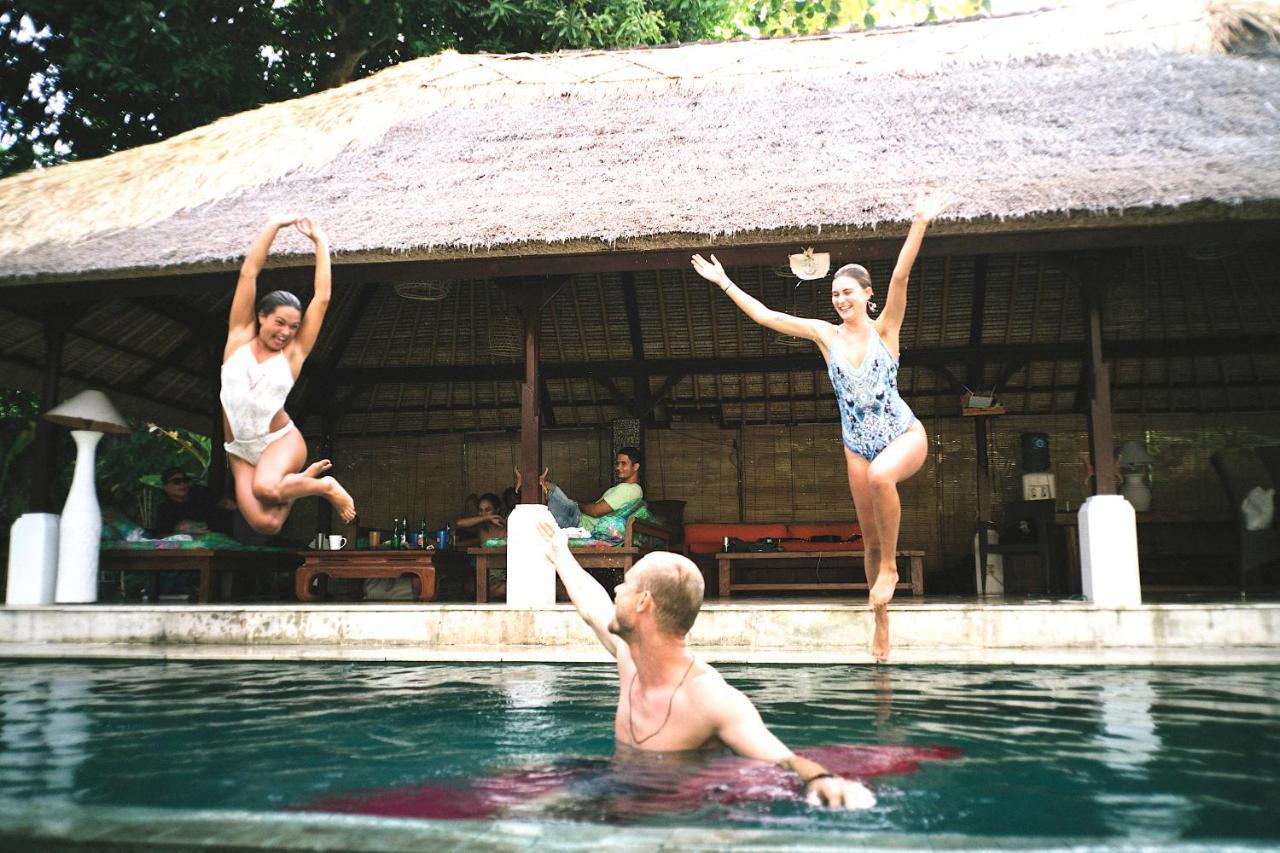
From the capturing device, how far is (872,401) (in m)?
4.93

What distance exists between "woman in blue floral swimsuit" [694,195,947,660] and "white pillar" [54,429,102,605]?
5442 mm

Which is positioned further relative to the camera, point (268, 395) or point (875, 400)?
point (875, 400)

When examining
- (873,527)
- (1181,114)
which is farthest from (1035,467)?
(873,527)

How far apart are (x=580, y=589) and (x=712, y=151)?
596 centimetres

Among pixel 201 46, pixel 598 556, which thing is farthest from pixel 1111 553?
pixel 201 46

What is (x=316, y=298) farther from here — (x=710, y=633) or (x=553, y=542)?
(x=710, y=633)

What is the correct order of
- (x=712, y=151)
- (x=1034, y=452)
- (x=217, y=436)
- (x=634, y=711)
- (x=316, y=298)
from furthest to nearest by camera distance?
(x=217, y=436) < (x=1034, y=452) < (x=712, y=151) < (x=316, y=298) < (x=634, y=711)

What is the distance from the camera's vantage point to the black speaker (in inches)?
414

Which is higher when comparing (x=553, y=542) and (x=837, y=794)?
(x=553, y=542)

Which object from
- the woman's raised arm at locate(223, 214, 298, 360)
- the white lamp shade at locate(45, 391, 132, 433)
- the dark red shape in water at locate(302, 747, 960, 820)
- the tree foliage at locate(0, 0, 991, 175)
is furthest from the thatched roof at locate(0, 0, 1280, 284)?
the tree foliage at locate(0, 0, 991, 175)

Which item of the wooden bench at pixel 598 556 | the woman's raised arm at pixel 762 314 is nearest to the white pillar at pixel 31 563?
the wooden bench at pixel 598 556

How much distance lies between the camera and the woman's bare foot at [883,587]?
Answer: 482cm

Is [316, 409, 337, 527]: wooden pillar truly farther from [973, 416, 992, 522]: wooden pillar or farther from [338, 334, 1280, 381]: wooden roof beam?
[973, 416, 992, 522]: wooden pillar

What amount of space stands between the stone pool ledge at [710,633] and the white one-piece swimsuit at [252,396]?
2.56m
